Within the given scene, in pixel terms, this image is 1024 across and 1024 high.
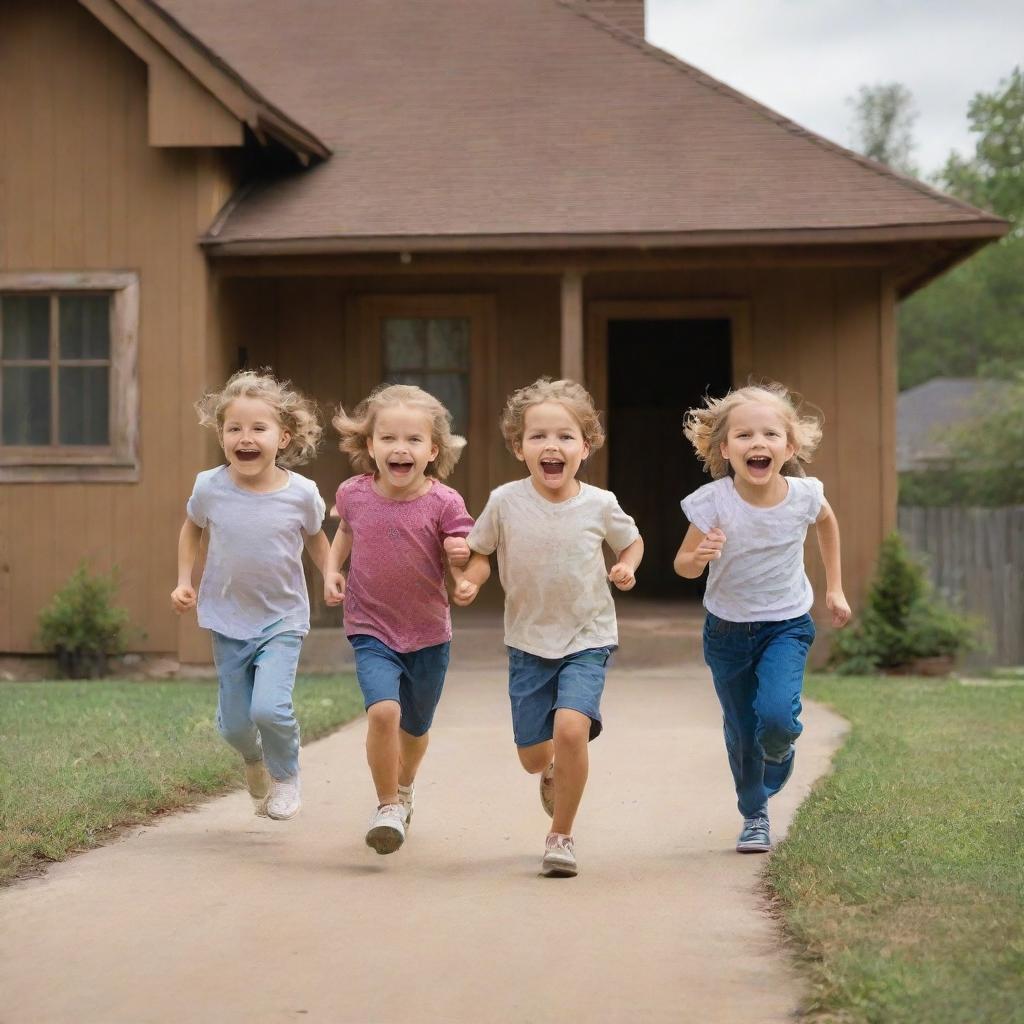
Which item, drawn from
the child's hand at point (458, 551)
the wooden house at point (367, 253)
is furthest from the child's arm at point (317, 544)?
the wooden house at point (367, 253)

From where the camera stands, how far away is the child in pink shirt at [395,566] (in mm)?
5594

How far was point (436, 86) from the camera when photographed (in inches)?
584

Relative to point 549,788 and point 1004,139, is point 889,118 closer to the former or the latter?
point 1004,139

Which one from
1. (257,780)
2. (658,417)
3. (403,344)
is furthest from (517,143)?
(257,780)

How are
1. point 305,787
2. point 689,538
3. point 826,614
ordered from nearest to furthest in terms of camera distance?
point 689,538 → point 305,787 → point 826,614

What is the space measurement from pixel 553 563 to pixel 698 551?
1.58 ft

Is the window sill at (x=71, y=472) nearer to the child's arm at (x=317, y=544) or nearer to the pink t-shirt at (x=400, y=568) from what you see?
the child's arm at (x=317, y=544)

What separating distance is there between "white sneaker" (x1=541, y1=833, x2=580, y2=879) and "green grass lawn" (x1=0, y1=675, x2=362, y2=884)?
1.62 metres

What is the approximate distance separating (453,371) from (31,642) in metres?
4.25

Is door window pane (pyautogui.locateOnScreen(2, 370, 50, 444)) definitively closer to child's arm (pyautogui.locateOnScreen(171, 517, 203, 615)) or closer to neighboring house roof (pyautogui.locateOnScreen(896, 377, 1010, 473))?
child's arm (pyautogui.locateOnScreen(171, 517, 203, 615))

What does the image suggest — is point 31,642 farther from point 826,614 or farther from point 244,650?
point 244,650

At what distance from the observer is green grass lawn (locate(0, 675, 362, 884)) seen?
5.81 meters

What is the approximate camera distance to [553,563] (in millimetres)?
5484

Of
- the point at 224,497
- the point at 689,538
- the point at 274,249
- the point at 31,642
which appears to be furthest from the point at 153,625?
the point at 689,538
